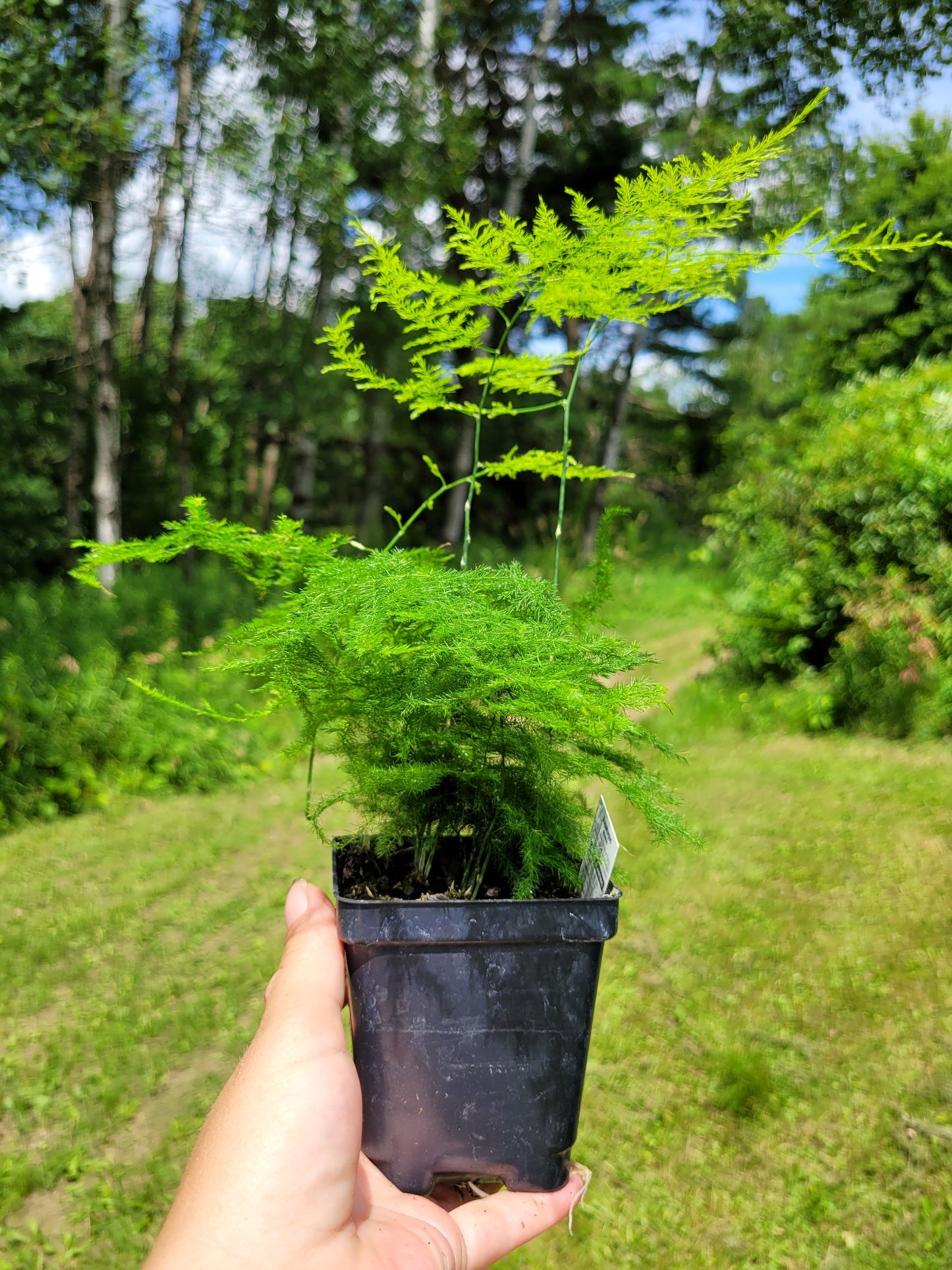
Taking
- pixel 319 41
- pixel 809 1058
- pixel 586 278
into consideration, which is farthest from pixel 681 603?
pixel 586 278

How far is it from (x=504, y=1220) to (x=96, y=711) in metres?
3.97

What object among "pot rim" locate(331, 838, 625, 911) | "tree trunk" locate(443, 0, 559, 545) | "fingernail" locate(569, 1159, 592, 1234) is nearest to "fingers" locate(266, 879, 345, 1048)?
"pot rim" locate(331, 838, 625, 911)

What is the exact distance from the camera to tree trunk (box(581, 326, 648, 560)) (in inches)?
405

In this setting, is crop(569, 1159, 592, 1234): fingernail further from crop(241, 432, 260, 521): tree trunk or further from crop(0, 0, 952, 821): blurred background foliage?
crop(241, 432, 260, 521): tree trunk

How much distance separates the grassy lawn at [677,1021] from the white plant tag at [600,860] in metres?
1.16

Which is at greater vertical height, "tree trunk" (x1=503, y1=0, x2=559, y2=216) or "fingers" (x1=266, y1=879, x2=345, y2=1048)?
"tree trunk" (x1=503, y1=0, x2=559, y2=216)

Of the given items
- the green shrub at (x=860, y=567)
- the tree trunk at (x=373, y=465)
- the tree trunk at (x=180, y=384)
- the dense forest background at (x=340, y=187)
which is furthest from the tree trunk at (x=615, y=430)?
the tree trunk at (x=180, y=384)

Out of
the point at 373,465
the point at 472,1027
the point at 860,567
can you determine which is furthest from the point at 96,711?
the point at 373,465

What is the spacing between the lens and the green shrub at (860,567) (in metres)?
4.53

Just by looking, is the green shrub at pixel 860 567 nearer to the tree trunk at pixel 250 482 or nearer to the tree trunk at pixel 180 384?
the tree trunk at pixel 180 384

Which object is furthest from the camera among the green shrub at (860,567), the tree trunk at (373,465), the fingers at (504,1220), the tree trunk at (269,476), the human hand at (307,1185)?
the tree trunk at (269,476)

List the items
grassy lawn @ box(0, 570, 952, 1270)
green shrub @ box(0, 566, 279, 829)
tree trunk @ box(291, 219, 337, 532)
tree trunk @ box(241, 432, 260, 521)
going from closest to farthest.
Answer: grassy lawn @ box(0, 570, 952, 1270) → green shrub @ box(0, 566, 279, 829) → tree trunk @ box(291, 219, 337, 532) → tree trunk @ box(241, 432, 260, 521)

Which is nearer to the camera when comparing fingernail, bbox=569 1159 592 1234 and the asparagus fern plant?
the asparagus fern plant

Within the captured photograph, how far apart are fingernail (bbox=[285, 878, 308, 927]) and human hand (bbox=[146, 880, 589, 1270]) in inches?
0.6
